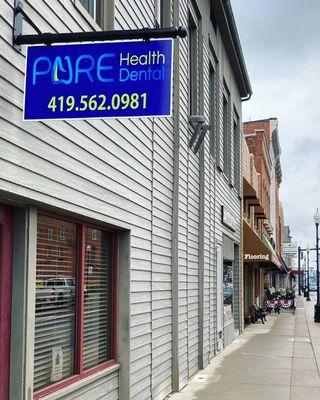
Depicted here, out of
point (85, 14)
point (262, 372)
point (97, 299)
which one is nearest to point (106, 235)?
point (97, 299)

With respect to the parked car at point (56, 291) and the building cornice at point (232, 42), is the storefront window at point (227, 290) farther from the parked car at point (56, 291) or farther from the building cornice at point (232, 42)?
the parked car at point (56, 291)

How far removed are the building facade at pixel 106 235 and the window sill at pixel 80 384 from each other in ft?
0.06

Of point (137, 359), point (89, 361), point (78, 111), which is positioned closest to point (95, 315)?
point (89, 361)

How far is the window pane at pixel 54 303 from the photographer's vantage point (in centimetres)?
538

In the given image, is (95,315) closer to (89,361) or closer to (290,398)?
(89,361)

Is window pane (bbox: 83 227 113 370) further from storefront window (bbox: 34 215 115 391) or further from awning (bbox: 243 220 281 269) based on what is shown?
awning (bbox: 243 220 281 269)

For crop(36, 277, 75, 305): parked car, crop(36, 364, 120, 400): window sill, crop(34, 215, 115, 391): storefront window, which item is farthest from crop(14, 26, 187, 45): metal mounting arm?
crop(36, 364, 120, 400): window sill

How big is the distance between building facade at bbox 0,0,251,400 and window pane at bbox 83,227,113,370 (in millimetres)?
13

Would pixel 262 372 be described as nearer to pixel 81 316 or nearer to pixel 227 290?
pixel 227 290

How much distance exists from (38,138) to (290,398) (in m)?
6.69

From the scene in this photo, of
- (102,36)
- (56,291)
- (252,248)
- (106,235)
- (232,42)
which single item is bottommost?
(56,291)

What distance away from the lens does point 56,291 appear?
577 centimetres

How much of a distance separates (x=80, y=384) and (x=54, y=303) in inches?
33.7

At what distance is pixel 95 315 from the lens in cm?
687
